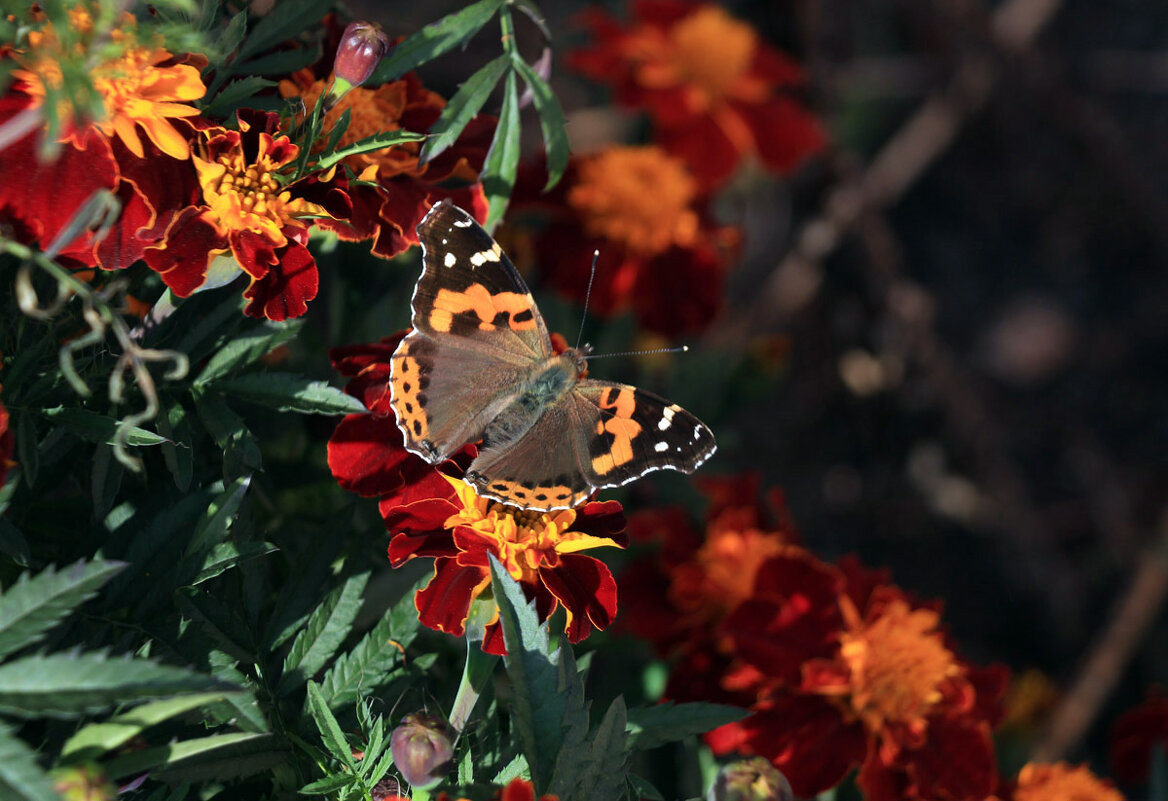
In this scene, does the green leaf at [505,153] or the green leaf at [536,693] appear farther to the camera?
the green leaf at [505,153]

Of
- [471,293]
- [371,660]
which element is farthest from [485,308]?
[371,660]

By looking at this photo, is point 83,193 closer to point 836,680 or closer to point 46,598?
point 46,598

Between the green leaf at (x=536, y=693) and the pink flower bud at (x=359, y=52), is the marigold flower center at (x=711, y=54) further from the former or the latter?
the green leaf at (x=536, y=693)

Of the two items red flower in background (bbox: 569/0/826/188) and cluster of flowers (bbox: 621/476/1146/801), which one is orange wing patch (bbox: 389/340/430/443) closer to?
cluster of flowers (bbox: 621/476/1146/801)

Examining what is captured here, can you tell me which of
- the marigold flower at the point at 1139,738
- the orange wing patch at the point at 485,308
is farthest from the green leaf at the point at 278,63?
the marigold flower at the point at 1139,738

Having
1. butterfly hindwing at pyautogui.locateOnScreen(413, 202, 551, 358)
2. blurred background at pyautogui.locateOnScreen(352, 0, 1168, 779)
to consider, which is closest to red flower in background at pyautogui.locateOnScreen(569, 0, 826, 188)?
blurred background at pyautogui.locateOnScreen(352, 0, 1168, 779)

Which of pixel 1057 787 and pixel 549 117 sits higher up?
pixel 549 117

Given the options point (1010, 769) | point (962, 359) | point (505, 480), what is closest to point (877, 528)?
point (962, 359)
